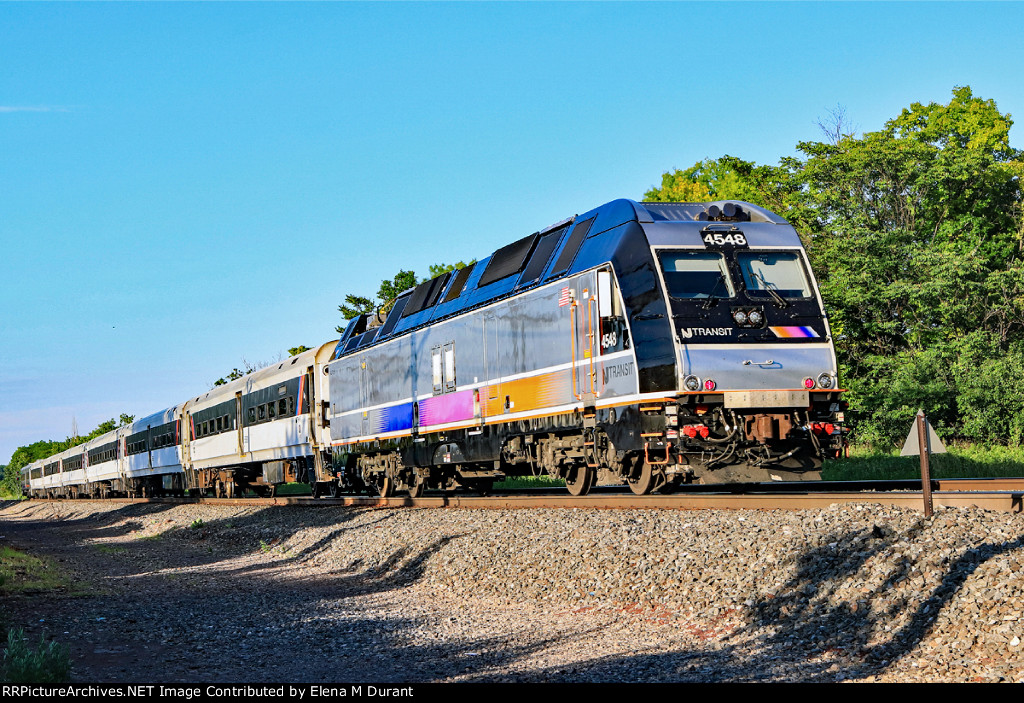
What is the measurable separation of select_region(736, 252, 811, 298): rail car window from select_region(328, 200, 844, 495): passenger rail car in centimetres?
2

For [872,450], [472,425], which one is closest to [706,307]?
[472,425]

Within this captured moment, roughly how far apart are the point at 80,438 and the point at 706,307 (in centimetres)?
13486

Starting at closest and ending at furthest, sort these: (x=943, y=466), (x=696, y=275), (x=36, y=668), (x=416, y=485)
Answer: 1. (x=36, y=668)
2. (x=696, y=275)
3. (x=943, y=466)
4. (x=416, y=485)

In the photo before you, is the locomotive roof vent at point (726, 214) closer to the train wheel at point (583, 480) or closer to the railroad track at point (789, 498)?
the railroad track at point (789, 498)

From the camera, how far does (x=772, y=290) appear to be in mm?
13484

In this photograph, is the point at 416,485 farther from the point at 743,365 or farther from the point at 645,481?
the point at 743,365

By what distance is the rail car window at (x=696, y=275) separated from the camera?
13211mm

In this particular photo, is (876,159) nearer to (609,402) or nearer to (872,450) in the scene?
(872,450)

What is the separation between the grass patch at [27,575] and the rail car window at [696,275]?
30.3 feet

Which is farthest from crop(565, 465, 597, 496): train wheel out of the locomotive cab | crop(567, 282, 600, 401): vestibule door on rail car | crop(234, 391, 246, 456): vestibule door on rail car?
crop(234, 391, 246, 456): vestibule door on rail car

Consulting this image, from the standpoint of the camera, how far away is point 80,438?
133125 mm

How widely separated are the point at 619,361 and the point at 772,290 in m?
2.28

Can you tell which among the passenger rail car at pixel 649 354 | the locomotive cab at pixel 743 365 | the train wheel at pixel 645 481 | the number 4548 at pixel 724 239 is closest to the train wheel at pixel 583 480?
the passenger rail car at pixel 649 354

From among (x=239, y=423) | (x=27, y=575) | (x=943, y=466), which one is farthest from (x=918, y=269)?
(x=27, y=575)
